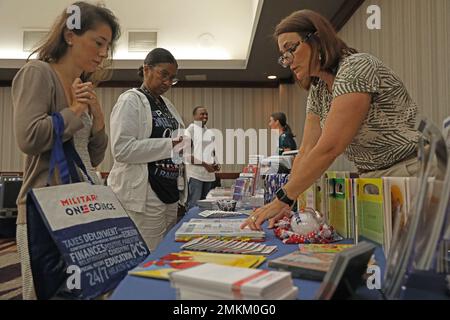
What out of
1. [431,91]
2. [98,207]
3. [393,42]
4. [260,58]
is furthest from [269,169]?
[260,58]

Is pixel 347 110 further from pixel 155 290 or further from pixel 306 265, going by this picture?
pixel 155 290

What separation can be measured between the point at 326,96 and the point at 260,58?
402 cm

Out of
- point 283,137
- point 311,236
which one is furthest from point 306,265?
point 283,137

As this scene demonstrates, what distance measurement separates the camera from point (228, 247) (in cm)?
92

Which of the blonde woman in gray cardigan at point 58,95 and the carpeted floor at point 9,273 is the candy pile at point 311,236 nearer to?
the blonde woman in gray cardigan at point 58,95

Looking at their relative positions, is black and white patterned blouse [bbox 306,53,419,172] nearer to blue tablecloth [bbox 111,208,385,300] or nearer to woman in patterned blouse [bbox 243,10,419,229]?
woman in patterned blouse [bbox 243,10,419,229]

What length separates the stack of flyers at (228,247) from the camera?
890 millimetres

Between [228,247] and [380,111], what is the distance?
596 millimetres

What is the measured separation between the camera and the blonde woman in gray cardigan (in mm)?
947

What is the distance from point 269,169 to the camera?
7.92 ft

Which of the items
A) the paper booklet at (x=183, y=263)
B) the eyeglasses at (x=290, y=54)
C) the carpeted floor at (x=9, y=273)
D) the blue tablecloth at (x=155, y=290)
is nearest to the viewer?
the blue tablecloth at (x=155, y=290)

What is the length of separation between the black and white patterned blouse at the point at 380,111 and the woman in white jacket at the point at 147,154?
0.81 metres

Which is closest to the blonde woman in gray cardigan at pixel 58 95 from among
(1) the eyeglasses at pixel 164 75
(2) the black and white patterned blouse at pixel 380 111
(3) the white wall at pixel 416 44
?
(1) the eyeglasses at pixel 164 75

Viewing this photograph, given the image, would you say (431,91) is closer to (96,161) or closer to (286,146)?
(96,161)
